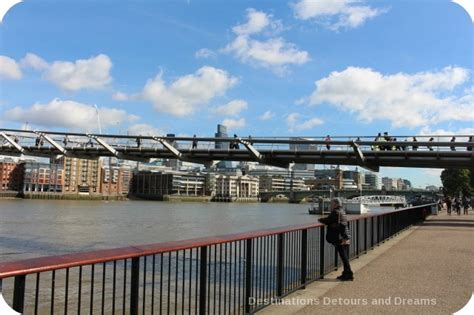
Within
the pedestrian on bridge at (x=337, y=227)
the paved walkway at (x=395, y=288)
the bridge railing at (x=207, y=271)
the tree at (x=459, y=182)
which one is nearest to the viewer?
the bridge railing at (x=207, y=271)

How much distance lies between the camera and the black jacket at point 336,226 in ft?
33.9

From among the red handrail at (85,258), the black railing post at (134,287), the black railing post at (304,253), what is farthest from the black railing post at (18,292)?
the black railing post at (304,253)

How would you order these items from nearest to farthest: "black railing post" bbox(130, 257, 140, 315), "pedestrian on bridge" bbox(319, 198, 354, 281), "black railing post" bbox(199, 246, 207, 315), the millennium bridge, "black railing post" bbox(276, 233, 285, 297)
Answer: "black railing post" bbox(130, 257, 140, 315) → "black railing post" bbox(199, 246, 207, 315) → "black railing post" bbox(276, 233, 285, 297) → "pedestrian on bridge" bbox(319, 198, 354, 281) → the millennium bridge

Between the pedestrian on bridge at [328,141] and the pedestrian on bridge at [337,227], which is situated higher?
the pedestrian on bridge at [328,141]

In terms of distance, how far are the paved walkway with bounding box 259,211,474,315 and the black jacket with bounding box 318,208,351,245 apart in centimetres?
78

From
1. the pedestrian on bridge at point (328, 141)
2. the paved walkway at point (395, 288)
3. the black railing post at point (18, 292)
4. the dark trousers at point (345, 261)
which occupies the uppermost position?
the pedestrian on bridge at point (328, 141)

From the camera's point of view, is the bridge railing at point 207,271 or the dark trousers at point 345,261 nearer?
the bridge railing at point 207,271

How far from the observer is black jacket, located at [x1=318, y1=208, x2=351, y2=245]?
10328 millimetres

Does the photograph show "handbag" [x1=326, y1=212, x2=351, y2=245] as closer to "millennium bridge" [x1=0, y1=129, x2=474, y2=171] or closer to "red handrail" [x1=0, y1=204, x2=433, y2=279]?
"red handrail" [x1=0, y1=204, x2=433, y2=279]

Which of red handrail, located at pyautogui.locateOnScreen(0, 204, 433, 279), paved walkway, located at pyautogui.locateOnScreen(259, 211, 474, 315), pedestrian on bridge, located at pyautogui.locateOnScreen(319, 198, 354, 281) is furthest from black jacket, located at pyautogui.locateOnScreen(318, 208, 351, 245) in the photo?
red handrail, located at pyautogui.locateOnScreen(0, 204, 433, 279)

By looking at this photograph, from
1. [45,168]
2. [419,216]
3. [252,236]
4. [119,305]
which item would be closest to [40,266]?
[252,236]

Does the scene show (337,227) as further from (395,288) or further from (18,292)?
(18,292)

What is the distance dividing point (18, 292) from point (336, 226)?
7185 millimetres

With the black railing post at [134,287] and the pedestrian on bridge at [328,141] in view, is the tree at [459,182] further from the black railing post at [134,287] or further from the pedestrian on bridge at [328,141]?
→ the black railing post at [134,287]
